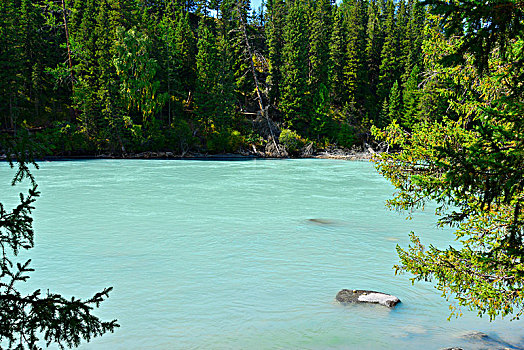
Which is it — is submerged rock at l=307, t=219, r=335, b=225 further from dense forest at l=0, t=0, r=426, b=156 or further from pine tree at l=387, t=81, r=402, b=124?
pine tree at l=387, t=81, r=402, b=124

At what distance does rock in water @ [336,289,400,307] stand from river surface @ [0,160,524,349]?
0.73ft

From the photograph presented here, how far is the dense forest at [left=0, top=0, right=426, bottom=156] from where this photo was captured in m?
49.6

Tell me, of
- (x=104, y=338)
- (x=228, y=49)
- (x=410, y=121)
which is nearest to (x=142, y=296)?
(x=104, y=338)

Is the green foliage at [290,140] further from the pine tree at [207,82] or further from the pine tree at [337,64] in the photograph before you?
the pine tree at [337,64]

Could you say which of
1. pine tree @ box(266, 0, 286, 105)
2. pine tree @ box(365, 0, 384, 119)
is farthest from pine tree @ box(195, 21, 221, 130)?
pine tree @ box(365, 0, 384, 119)

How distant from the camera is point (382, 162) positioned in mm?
8266

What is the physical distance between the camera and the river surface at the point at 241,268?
26.8 ft

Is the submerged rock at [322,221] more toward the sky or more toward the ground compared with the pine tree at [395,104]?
more toward the ground

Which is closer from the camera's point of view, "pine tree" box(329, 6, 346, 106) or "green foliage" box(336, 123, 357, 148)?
"green foliage" box(336, 123, 357, 148)

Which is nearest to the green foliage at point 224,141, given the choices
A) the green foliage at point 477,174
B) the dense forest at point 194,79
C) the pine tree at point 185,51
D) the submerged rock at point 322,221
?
the dense forest at point 194,79

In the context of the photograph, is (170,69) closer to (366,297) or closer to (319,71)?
(319,71)

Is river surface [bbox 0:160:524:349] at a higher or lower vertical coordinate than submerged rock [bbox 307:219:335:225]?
lower

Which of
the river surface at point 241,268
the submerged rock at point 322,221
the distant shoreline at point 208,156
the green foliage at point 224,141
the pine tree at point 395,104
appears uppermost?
the pine tree at point 395,104

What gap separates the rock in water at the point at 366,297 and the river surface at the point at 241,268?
0.22 metres
